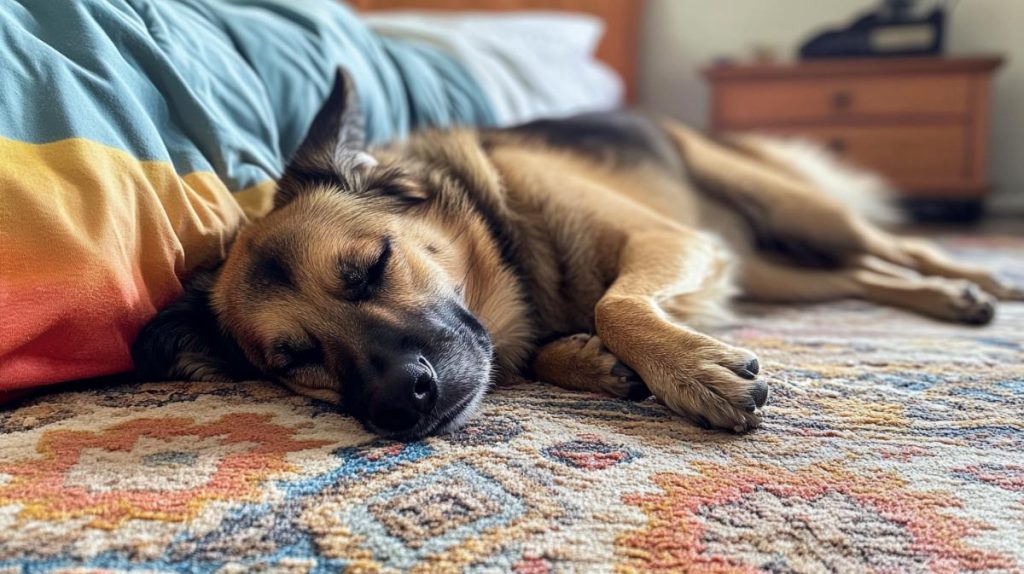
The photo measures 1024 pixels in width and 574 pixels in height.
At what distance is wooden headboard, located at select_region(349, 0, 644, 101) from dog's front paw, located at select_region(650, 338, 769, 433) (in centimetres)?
419

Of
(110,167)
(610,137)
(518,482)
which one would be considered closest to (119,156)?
(110,167)

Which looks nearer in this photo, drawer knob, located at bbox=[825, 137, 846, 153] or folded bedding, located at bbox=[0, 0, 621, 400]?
folded bedding, located at bbox=[0, 0, 621, 400]

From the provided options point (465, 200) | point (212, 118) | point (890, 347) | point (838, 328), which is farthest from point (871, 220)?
point (212, 118)

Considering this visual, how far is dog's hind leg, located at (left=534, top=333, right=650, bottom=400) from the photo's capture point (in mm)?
1293

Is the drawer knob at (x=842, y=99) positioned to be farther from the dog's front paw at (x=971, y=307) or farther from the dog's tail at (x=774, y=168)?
the dog's front paw at (x=971, y=307)

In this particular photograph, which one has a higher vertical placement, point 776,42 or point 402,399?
point 776,42

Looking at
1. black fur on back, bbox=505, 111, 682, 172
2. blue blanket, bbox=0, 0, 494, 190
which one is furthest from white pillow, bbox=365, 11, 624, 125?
blue blanket, bbox=0, 0, 494, 190

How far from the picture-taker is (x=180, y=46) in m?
1.53

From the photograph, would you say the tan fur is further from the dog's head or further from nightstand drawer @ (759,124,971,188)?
nightstand drawer @ (759,124,971,188)

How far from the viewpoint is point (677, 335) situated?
49.9 inches

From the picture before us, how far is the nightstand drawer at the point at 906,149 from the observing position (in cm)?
421

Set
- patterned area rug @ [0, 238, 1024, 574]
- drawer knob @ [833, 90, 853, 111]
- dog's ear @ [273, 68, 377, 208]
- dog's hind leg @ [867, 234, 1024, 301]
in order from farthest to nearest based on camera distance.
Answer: drawer knob @ [833, 90, 853, 111] < dog's hind leg @ [867, 234, 1024, 301] < dog's ear @ [273, 68, 377, 208] < patterned area rug @ [0, 238, 1024, 574]

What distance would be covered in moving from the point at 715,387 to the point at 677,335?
15cm

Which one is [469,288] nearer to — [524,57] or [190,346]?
[190,346]
